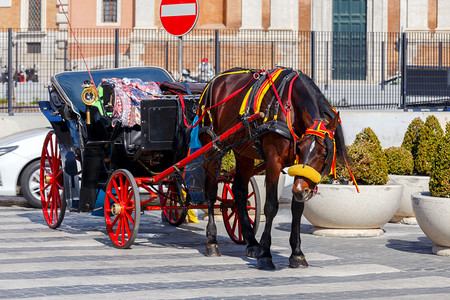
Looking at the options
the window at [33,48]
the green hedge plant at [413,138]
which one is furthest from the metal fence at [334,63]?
the green hedge plant at [413,138]

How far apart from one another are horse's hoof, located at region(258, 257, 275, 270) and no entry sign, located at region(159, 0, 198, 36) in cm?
436

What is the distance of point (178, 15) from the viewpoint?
12.0m

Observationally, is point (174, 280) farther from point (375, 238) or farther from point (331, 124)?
point (375, 238)

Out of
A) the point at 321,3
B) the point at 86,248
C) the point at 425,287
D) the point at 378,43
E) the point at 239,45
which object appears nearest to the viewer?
the point at 425,287

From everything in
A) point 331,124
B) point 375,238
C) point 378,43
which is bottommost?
point 375,238

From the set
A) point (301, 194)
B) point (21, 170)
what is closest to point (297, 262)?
point (301, 194)

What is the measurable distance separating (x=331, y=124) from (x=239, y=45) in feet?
55.5

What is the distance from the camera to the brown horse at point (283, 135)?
8.02 meters

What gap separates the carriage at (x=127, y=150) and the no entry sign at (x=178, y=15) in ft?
3.77

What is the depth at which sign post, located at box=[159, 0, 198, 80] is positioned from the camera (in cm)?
1181

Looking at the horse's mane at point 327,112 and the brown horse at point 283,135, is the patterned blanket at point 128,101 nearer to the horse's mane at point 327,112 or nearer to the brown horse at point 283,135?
the brown horse at point 283,135

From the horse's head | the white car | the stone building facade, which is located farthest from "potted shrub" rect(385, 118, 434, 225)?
the stone building facade

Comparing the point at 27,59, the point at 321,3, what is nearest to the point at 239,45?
the point at 27,59

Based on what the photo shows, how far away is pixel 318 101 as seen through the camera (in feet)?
27.1
